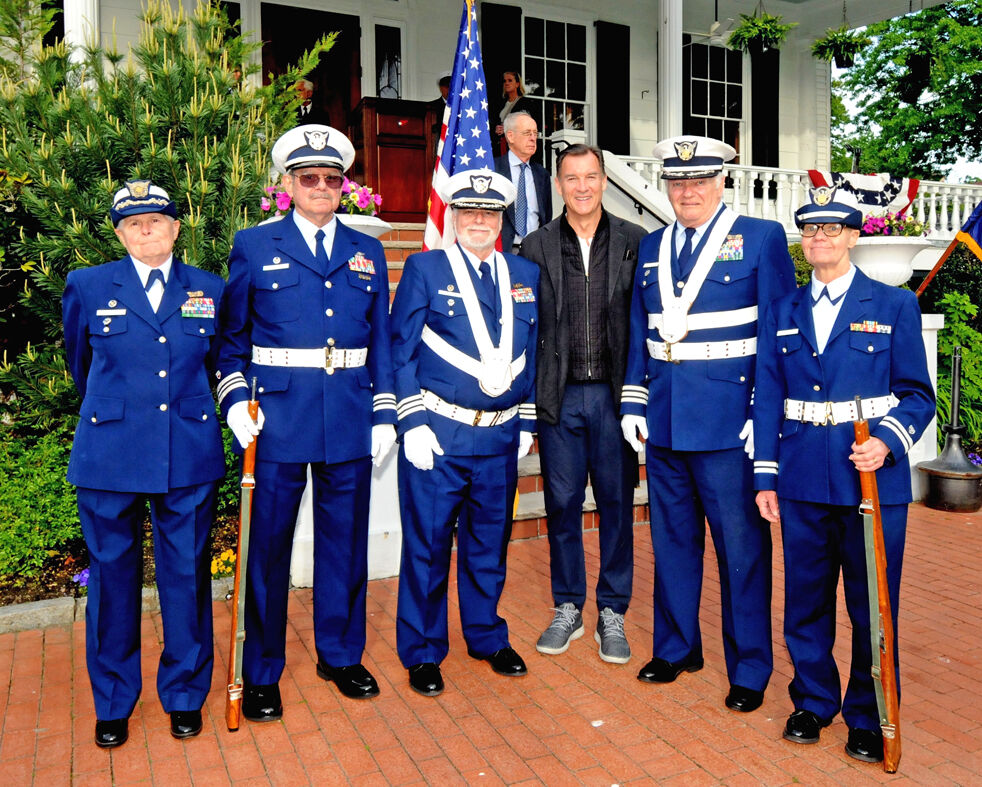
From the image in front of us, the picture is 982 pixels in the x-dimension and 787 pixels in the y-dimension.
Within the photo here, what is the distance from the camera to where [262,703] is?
346 cm

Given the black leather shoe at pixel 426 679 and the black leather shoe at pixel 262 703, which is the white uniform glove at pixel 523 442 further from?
the black leather shoe at pixel 262 703

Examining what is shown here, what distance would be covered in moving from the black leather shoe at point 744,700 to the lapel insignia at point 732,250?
1.63 m

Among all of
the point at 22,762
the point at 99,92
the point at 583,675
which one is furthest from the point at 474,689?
the point at 99,92

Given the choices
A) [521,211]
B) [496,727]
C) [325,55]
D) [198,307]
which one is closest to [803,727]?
[496,727]

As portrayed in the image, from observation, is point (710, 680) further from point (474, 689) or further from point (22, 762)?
point (22, 762)

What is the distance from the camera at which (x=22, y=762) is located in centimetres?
317

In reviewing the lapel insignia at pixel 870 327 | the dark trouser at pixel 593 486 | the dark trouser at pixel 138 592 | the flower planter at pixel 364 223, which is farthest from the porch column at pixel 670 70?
the dark trouser at pixel 138 592

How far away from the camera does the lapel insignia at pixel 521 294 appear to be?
3785mm

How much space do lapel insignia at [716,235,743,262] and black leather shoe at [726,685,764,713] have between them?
1634 mm

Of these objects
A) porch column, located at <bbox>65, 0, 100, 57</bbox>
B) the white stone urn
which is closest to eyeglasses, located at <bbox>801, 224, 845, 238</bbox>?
the white stone urn

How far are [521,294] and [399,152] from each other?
5.62 metres

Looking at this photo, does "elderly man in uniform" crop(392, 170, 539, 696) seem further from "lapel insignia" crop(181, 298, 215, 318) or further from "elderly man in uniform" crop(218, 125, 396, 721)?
"lapel insignia" crop(181, 298, 215, 318)

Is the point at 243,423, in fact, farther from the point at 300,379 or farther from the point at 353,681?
the point at 353,681

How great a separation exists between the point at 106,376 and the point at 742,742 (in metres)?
2.56
